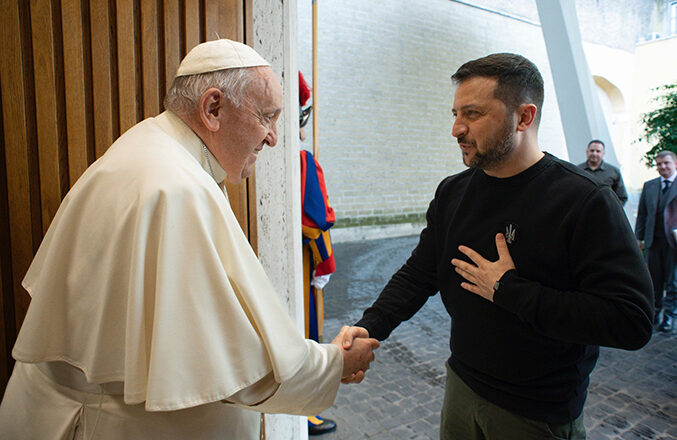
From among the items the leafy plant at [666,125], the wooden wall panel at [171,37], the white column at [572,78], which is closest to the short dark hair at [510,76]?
the wooden wall panel at [171,37]

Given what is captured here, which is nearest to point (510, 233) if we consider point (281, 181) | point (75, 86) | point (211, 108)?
point (211, 108)

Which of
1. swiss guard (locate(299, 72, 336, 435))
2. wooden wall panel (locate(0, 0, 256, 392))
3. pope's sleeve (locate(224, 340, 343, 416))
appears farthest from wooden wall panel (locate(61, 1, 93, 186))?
swiss guard (locate(299, 72, 336, 435))

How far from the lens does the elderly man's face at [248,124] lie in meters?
1.51

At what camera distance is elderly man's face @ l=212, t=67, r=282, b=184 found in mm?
1511

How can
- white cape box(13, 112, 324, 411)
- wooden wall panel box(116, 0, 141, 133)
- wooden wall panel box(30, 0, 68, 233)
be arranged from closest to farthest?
white cape box(13, 112, 324, 411) → wooden wall panel box(30, 0, 68, 233) → wooden wall panel box(116, 0, 141, 133)

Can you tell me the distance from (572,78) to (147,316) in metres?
8.66

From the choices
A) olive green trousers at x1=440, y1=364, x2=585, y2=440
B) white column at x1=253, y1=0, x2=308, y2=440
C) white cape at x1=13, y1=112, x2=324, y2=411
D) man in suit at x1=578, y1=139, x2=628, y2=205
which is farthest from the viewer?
man in suit at x1=578, y1=139, x2=628, y2=205

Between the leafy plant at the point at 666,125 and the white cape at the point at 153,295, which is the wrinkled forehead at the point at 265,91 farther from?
the leafy plant at the point at 666,125

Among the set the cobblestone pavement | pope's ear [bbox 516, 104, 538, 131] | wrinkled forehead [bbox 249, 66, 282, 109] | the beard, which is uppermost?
wrinkled forehead [bbox 249, 66, 282, 109]

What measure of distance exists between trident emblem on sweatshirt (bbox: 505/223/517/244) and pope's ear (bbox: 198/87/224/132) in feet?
3.37

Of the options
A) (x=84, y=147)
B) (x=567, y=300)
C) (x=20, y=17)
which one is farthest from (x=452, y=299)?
(x=20, y=17)

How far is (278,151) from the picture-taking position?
98.3 inches

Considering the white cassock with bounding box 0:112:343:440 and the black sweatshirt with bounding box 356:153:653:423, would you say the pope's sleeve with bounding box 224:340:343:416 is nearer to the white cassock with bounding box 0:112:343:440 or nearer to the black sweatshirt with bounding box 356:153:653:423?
the white cassock with bounding box 0:112:343:440

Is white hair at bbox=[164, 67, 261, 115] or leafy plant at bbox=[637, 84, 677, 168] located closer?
white hair at bbox=[164, 67, 261, 115]
